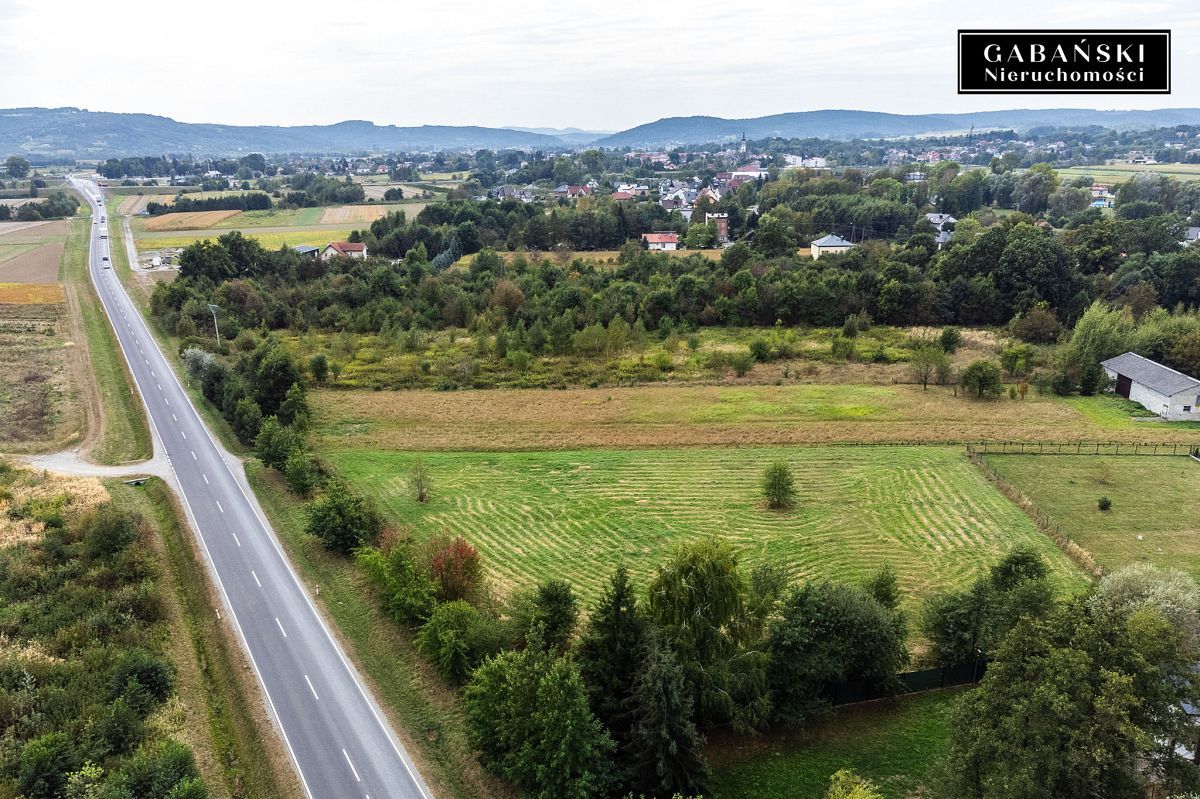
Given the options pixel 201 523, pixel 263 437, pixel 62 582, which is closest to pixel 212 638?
pixel 62 582

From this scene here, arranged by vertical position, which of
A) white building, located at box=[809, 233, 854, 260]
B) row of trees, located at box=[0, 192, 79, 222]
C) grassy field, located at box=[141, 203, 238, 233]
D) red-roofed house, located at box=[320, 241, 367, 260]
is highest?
row of trees, located at box=[0, 192, 79, 222]

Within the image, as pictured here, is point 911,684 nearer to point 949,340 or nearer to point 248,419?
point 248,419

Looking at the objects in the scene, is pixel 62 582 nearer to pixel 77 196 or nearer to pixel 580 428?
pixel 580 428

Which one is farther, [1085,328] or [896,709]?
[1085,328]

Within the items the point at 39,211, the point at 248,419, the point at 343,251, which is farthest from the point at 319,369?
the point at 39,211

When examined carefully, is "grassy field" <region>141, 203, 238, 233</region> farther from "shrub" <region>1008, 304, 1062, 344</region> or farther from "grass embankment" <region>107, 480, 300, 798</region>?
"shrub" <region>1008, 304, 1062, 344</region>

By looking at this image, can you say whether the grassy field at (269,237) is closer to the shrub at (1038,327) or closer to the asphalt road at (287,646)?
the asphalt road at (287,646)

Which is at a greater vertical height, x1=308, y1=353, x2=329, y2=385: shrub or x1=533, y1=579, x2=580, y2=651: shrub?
x1=308, y1=353, x2=329, y2=385: shrub

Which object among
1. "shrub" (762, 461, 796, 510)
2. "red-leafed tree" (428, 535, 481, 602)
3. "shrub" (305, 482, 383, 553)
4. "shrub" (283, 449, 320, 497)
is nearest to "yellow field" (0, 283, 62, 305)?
"shrub" (283, 449, 320, 497)
